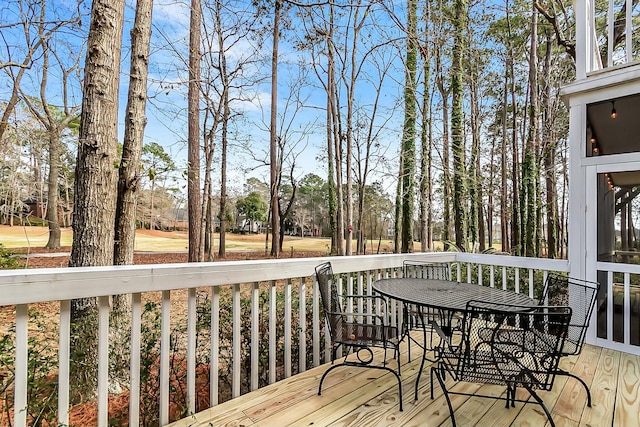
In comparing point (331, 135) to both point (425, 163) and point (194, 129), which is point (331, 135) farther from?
point (194, 129)

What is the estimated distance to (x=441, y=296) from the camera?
2361 millimetres

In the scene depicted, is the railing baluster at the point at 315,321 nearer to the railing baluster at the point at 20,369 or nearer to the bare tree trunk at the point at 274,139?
the railing baluster at the point at 20,369

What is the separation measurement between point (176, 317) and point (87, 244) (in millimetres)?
1947

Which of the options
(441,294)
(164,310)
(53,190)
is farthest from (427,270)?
(53,190)

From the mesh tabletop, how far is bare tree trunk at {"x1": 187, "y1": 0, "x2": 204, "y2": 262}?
553 cm

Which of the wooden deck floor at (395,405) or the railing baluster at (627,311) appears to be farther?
the railing baluster at (627,311)

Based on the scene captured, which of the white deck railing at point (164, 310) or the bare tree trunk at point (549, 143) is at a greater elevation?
the bare tree trunk at point (549, 143)

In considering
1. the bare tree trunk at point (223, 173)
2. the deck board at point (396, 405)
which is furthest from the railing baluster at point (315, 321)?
the bare tree trunk at point (223, 173)

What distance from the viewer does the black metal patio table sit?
212 centimetres

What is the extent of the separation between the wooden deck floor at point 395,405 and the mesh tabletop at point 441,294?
0.65 m

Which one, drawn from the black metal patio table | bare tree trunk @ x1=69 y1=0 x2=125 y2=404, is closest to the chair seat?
the black metal patio table

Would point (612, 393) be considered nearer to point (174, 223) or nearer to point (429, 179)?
point (429, 179)

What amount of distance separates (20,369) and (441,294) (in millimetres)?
2270

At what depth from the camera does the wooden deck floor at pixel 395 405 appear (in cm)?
203
